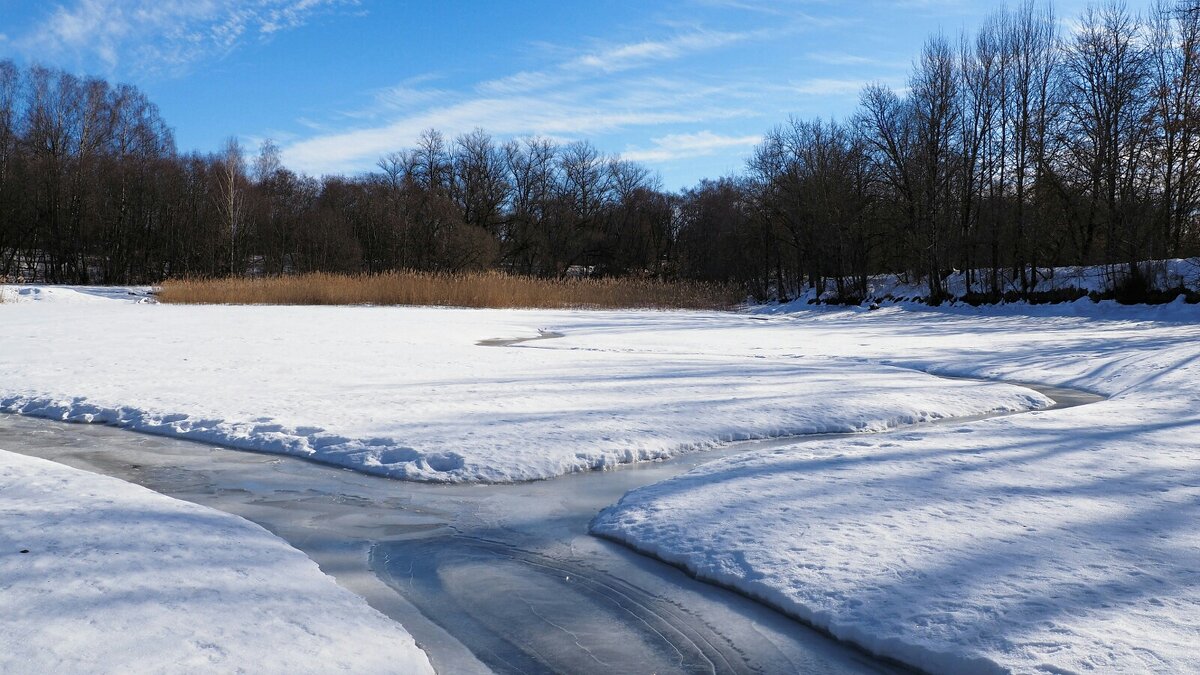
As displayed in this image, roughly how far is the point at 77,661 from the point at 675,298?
24237 mm

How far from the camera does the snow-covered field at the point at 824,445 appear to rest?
6.54 feet

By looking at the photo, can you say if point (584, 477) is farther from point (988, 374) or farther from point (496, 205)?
point (496, 205)

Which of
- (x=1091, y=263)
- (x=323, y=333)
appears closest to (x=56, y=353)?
(x=323, y=333)

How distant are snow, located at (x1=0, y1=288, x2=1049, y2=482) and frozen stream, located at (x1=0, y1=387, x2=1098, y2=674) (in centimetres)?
30

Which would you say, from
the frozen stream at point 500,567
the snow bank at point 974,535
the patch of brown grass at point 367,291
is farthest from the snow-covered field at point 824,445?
the patch of brown grass at point 367,291

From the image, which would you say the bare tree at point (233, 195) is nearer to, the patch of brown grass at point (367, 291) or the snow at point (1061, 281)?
the patch of brown grass at point (367, 291)

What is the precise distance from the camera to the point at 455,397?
5340 millimetres

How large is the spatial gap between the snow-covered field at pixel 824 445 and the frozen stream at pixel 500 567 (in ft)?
0.48

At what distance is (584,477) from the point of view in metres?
3.65

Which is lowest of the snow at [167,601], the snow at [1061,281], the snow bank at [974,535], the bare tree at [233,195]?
the snow bank at [974,535]

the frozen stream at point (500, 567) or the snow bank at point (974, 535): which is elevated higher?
the snow bank at point (974, 535)

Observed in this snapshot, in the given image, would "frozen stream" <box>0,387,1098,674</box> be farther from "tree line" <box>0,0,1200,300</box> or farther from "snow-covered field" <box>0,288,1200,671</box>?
"tree line" <box>0,0,1200,300</box>

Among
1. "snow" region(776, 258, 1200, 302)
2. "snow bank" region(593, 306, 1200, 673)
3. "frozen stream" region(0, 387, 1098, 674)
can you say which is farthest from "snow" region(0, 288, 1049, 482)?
"snow" region(776, 258, 1200, 302)

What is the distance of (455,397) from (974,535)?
3.66 metres
